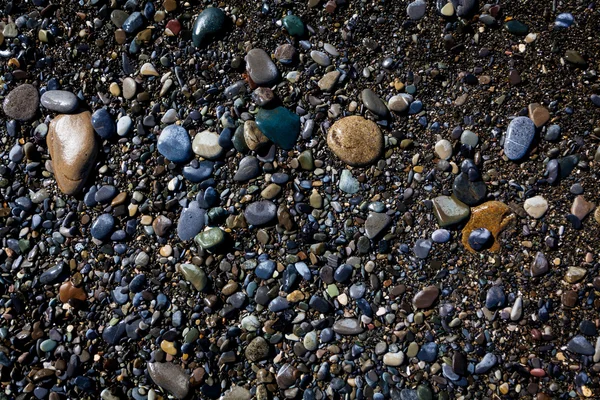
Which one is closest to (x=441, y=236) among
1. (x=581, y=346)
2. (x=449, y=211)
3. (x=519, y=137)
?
(x=449, y=211)

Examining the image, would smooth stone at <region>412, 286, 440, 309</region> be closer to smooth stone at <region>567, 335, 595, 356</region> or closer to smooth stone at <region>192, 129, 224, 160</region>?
smooth stone at <region>567, 335, 595, 356</region>

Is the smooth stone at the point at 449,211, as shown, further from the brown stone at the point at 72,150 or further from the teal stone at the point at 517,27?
the brown stone at the point at 72,150

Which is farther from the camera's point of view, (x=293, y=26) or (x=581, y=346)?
(x=293, y=26)

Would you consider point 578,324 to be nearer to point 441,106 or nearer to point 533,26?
point 441,106

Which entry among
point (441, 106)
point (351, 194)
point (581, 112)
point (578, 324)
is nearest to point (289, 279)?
point (351, 194)

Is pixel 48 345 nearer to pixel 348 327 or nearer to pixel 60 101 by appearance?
pixel 60 101

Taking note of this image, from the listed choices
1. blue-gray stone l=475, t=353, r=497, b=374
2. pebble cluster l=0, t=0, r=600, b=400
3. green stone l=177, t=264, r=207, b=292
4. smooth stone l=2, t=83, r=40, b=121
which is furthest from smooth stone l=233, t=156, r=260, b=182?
blue-gray stone l=475, t=353, r=497, b=374
